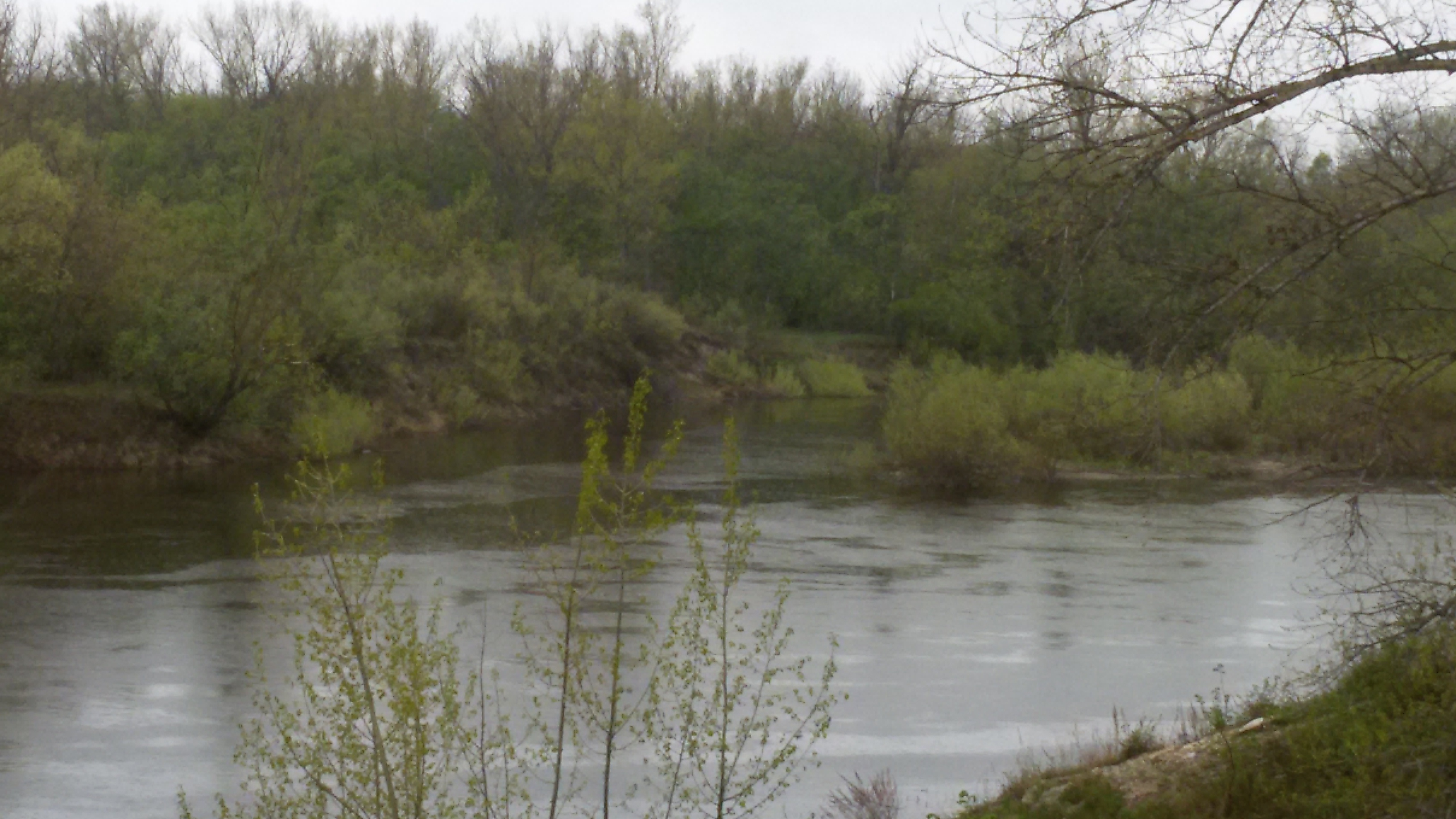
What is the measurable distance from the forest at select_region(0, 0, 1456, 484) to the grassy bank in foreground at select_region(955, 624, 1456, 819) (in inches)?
52.7

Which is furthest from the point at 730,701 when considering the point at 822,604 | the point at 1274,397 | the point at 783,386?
the point at 783,386

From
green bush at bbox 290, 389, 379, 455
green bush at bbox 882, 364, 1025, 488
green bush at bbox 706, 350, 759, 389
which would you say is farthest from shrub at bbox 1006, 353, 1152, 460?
green bush at bbox 706, 350, 759, 389

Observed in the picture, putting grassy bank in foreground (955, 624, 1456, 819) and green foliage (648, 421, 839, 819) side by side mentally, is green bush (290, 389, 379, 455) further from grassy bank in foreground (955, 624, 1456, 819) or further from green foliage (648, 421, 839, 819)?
grassy bank in foreground (955, 624, 1456, 819)

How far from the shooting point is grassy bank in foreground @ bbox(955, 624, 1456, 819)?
7465 mm

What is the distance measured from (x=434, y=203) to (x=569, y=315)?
13.9 meters

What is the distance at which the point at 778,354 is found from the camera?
64062 millimetres

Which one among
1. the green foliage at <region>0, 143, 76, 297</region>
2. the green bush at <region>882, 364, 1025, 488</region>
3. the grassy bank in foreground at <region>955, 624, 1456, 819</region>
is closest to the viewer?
the grassy bank in foreground at <region>955, 624, 1456, 819</region>

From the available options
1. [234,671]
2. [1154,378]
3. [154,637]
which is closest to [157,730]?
[234,671]

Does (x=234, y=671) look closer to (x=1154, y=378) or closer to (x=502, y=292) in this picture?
(x=1154, y=378)

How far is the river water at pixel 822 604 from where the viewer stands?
1254cm

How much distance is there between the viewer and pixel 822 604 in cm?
1942

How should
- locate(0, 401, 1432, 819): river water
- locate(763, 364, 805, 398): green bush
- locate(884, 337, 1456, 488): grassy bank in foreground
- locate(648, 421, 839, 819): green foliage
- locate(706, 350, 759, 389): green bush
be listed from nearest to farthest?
locate(648, 421, 839, 819): green foliage → locate(0, 401, 1432, 819): river water → locate(884, 337, 1456, 488): grassy bank in foreground → locate(706, 350, 759, 389): green bush → locate(763, 364, 805, 398): green bush

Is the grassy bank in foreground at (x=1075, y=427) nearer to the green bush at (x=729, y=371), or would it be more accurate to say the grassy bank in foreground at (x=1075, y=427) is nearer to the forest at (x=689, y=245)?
the forest at (x=689, y=245)

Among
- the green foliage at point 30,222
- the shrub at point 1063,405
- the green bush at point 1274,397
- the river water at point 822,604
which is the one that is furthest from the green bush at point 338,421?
the green bush at point 1274,397
